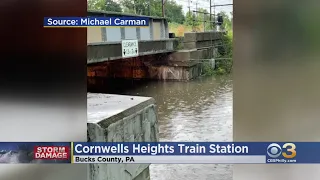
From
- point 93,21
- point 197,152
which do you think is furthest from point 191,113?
point 93,21

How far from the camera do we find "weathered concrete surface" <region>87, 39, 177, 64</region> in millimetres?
1456

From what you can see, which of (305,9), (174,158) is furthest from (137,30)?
(305,9)

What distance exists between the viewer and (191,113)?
1.54 meters

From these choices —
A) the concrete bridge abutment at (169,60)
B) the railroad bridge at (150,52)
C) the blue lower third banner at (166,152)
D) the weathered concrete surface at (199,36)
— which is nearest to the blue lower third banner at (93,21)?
the railroad bridge at (150,52)

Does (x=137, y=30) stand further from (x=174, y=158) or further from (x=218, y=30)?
(x=174, y=158)

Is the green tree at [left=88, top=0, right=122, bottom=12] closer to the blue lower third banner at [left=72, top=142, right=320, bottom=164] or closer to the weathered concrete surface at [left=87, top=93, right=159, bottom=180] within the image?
the weathered concrete surface at [left=87, top=93, right=159, bottom=180]

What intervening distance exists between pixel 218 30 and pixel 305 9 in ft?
1.14

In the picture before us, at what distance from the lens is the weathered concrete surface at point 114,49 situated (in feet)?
4.78

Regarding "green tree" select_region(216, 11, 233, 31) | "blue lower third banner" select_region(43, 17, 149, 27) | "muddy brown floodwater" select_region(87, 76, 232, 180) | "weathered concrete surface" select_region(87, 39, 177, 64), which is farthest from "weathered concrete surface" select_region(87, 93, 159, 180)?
"green tree" select_region(216, 11, 233, 31)

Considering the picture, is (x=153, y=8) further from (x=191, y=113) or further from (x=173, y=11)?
(x=191, y=113)

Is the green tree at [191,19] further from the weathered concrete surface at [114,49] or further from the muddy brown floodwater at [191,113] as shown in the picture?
the muddy brown floodwater at [191,113]

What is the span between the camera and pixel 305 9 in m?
1.24

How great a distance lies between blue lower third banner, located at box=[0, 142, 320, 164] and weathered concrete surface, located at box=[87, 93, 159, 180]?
52mm

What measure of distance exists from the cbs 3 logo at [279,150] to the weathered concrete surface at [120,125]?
43 centimetres
